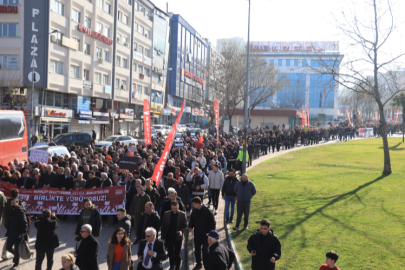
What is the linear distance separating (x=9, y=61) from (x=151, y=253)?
32344 mm

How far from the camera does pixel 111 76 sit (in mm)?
45781

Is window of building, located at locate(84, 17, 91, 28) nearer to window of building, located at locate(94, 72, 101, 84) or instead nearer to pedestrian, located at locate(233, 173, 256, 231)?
window of building, located at locate(94, 72, 101, 84)

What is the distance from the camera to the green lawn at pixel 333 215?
840 cm

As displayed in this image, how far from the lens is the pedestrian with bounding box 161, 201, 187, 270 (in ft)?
25.1

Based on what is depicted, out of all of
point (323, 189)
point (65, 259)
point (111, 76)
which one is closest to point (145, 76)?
point (111, 76)

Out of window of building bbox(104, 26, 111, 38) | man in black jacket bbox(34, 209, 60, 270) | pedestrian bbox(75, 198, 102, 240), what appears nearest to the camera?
man in black jacket bbox(34, 209, 60, 270)

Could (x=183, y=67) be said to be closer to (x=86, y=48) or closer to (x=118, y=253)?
(x=86, y=48)

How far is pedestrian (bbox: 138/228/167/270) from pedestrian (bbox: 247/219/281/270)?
158 cm

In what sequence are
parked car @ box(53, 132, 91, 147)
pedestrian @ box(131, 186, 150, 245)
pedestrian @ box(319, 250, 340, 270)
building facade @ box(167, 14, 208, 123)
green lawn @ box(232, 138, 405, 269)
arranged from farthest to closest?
building facade @ box(167, 14, 208, 123) < parked car @ box(53, 132, 91, 147) < pedestrian @ box(131, 186, 150, 245) < green lawn @ box(232, 138, 405, 269) < pedestrian @ box(319, 250, 340, 270)

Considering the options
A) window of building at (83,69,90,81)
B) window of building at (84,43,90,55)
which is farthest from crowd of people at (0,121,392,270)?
window of building at (84,43,90,55)

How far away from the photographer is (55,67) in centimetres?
3512

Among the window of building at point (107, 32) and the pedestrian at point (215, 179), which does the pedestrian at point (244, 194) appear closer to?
the pedestrian at point (215, 179)

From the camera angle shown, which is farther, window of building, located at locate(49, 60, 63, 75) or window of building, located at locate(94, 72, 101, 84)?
window of building, located at locate(94, 72, 101, 84)

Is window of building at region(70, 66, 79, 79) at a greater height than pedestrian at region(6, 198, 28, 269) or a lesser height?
greater
